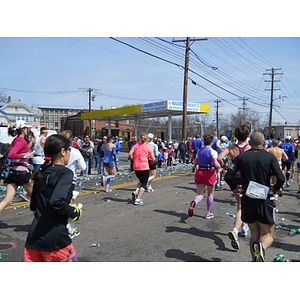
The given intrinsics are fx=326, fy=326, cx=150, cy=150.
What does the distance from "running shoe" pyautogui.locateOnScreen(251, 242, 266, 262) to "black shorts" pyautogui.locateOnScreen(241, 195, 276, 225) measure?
31 centimetres

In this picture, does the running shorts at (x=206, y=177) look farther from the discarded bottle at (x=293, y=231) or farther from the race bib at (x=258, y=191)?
the race bib at (x=258, y=191)

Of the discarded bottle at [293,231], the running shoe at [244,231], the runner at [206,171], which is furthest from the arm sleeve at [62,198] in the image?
the discarded bottle at [293,231]

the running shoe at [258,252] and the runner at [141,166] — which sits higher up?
the runner at [141,166]

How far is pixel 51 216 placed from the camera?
3.05 metres

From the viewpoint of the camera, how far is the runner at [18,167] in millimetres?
6082

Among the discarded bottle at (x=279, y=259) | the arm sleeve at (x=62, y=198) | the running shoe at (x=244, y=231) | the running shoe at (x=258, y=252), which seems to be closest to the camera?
the arm sleeve at (x=62, y=198)

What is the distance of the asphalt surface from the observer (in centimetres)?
495

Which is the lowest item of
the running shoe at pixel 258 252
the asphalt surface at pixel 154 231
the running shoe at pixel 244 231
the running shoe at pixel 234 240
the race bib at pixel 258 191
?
the asphalt surface at pixel 154 231

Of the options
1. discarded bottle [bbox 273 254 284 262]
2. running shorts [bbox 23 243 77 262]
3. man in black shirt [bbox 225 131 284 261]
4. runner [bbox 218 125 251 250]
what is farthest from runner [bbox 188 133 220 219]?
running shorts [bbox 23 243 77 262]

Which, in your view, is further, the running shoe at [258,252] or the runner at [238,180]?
the runner at [238,180]

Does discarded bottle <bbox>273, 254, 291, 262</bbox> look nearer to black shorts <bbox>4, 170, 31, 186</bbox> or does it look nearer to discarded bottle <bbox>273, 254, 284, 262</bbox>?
discarded bottle <bbox>273, 254, 284, 262</bbox>

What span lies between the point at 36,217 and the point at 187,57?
22762 mm

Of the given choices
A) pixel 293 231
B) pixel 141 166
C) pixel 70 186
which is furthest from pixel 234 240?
pixel 141 166

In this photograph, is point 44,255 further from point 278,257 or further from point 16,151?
point 16,151
